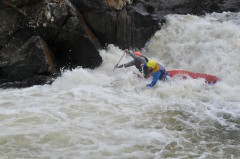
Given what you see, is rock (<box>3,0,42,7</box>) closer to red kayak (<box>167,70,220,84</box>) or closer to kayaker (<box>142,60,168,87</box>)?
kayaker (<box>142,60,168,87</box>)

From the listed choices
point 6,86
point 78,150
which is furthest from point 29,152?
point 6,86

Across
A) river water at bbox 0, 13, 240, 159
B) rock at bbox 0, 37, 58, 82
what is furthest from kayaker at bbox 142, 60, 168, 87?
rock at bbox 0, 37, 58, 82

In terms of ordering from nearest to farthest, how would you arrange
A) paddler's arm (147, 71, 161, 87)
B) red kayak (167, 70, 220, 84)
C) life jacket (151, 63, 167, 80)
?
1. paddler's arm (147, 71, 161, 87)
2. life jacket (151, 63, 167, 80)
3. red kayak (167, 70, 220, 84)

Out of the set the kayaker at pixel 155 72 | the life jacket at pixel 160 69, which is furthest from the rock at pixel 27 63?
the life jacket at pixel 160 69

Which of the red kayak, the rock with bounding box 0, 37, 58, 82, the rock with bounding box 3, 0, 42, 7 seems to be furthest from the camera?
the rock with bounding box 3, 0, 42, 7

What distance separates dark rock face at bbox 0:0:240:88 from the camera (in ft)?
32.2

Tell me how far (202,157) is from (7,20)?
22.8 feet

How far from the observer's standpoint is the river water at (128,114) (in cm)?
601

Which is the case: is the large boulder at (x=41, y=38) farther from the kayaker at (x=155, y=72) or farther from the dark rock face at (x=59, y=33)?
the kayaker at (x=155, y=72)

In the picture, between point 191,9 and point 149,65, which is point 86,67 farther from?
point 191,9

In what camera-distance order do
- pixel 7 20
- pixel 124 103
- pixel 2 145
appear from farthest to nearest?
pixel 7 20, pixel 124 103, pixel 2 145

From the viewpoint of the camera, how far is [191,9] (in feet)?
47.6

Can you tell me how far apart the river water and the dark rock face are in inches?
21.9

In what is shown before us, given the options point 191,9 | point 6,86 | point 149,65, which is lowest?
point 6,86
